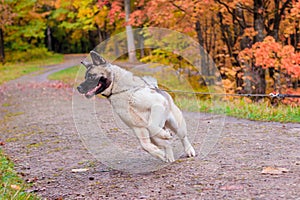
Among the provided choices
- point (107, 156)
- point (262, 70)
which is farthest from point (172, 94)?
point (262, 70)

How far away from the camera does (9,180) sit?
5.66 metres

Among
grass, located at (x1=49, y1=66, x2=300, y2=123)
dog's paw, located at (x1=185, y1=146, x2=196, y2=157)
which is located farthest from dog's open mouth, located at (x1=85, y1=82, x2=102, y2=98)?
dog's paw, located at (x1=185, y1=146, x2=196, y2=157)

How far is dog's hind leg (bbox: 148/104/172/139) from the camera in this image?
5.43m

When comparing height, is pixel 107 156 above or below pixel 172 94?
below

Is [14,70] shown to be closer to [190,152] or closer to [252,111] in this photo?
[252,111]

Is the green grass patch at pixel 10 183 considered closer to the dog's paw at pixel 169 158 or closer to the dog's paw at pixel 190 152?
the dog's paw at pixel 169 158

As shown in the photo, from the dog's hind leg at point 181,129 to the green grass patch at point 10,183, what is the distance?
1846mm

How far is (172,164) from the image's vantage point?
5.93 metres

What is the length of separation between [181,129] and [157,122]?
633 millimetres

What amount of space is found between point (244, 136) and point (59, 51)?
6337cm

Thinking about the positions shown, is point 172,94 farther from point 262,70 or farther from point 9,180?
point 262,70

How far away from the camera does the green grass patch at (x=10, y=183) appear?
475 cm

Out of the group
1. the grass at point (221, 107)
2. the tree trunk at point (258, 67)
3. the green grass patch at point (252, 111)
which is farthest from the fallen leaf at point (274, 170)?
the tree trunk at point (258, 67)

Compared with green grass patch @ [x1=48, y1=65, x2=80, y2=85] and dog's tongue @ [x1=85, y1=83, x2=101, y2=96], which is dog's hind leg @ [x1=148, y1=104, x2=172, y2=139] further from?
green grass patch @ [x1=48, y1=65, x2=80, y2=85]
